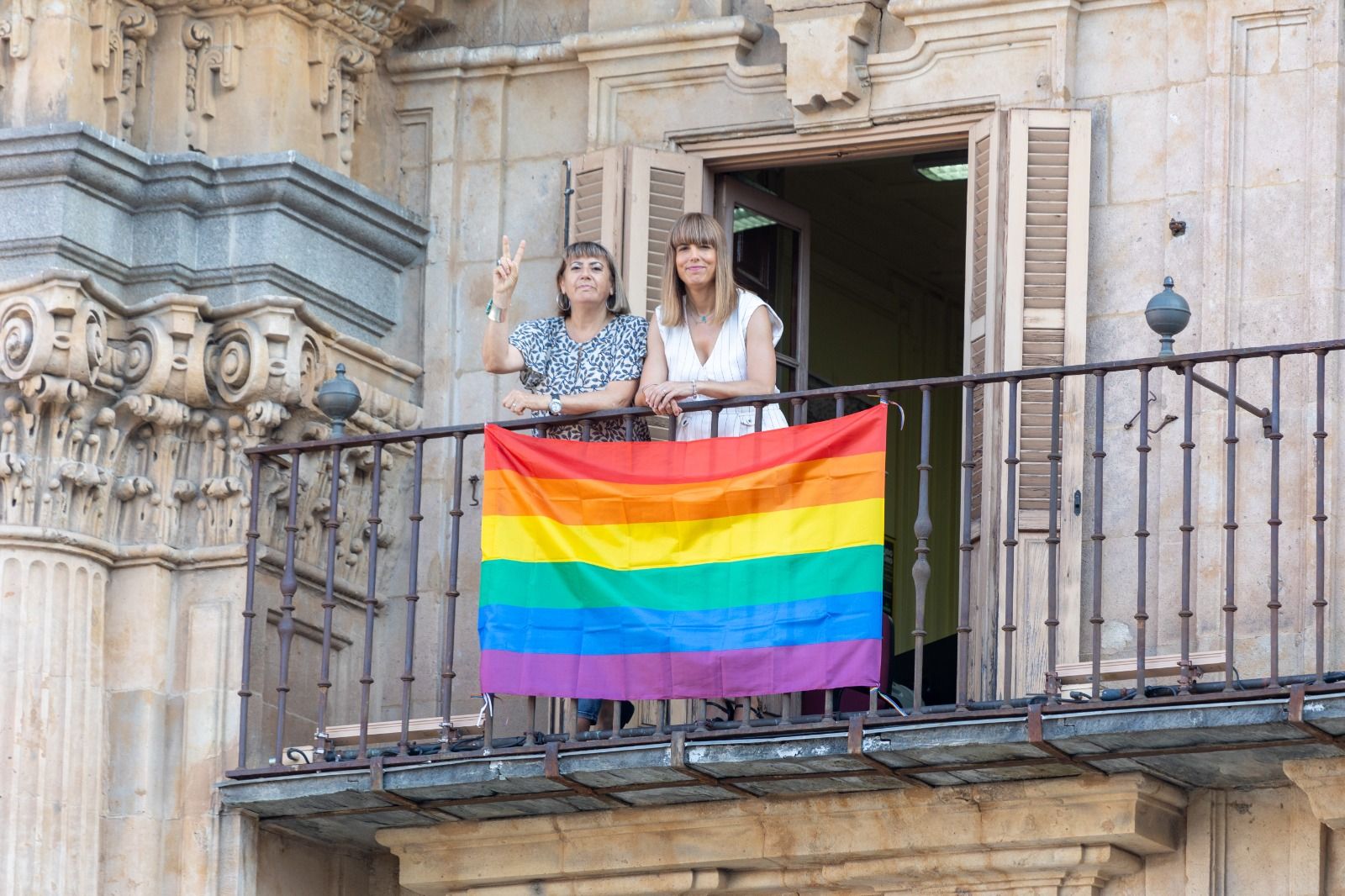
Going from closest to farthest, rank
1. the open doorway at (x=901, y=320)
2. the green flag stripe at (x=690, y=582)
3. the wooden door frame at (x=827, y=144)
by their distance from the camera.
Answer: the green flag stripe at (x=690, y=582) < the wooden door frame at (x=827, y=144) < the open doorway at (x=901, y=320)

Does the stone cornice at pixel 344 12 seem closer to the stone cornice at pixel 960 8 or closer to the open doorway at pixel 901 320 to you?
the stone cornice at pixel 960 8

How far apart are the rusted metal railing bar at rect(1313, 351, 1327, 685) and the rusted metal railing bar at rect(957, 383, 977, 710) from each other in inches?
43.7

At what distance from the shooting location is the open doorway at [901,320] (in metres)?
15.9

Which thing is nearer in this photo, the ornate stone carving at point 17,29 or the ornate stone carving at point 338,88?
the ornate stone carving at point 17,29

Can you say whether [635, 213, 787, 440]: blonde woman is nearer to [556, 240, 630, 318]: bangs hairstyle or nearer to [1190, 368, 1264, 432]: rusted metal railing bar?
[556, 240, 630, 318]: bangs hairstyle

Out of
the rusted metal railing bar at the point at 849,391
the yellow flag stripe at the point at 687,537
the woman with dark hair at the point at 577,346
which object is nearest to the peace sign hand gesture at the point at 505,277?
the woman with dark hair at the point at 577,346

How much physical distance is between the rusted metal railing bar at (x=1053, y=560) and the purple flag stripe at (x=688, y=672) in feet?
1.82

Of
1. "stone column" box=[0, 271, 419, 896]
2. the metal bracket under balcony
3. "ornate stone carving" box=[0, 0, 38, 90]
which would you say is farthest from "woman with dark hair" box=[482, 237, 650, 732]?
"ornate stone carving" box=[0, 0, 38, 90]

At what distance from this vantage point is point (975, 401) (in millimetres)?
12578

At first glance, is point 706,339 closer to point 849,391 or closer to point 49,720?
point 849,391

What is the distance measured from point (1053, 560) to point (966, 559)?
0.42 m

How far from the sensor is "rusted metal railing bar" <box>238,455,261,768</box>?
39.5ft

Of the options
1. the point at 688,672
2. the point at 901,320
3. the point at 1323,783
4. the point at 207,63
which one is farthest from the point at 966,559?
the point at 901,320

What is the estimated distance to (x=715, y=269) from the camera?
38.5ft
